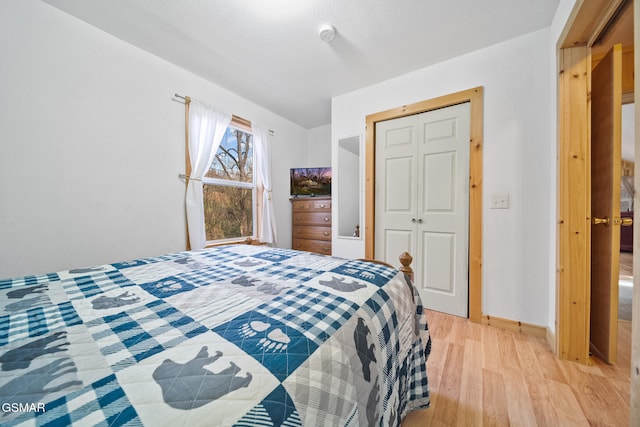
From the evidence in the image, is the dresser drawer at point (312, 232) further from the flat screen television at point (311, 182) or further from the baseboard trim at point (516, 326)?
the baseboard trim at point (516, 326)

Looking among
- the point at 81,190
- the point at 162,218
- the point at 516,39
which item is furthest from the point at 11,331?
the point at 516,39

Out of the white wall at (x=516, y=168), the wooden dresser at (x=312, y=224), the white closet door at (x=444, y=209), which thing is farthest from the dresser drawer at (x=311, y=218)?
the white wall at (x=516, y=168)

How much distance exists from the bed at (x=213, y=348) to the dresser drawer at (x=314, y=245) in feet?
6.54

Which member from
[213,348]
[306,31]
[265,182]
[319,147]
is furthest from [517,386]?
[319,147]

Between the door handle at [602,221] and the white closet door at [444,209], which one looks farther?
the white closet door at [444,209]

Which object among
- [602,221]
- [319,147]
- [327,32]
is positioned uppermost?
[327,32]

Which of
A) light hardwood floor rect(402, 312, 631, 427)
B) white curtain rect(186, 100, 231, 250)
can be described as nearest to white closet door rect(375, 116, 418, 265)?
light hardwood floor rect(402, 312, 631, 427)

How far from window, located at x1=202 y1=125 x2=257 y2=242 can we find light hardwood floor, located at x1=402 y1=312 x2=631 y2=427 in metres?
2.49

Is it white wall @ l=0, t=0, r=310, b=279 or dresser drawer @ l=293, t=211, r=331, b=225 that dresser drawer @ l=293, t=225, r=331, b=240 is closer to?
dresser drawer @ l=293, t=211, r=331, b=225

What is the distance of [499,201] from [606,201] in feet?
1.94

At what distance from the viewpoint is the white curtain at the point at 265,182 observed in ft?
10.5

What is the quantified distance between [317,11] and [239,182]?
80.0 inches

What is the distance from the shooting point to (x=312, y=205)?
336cm

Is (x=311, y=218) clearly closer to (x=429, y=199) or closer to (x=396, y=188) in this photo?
(x=396, y=188)
